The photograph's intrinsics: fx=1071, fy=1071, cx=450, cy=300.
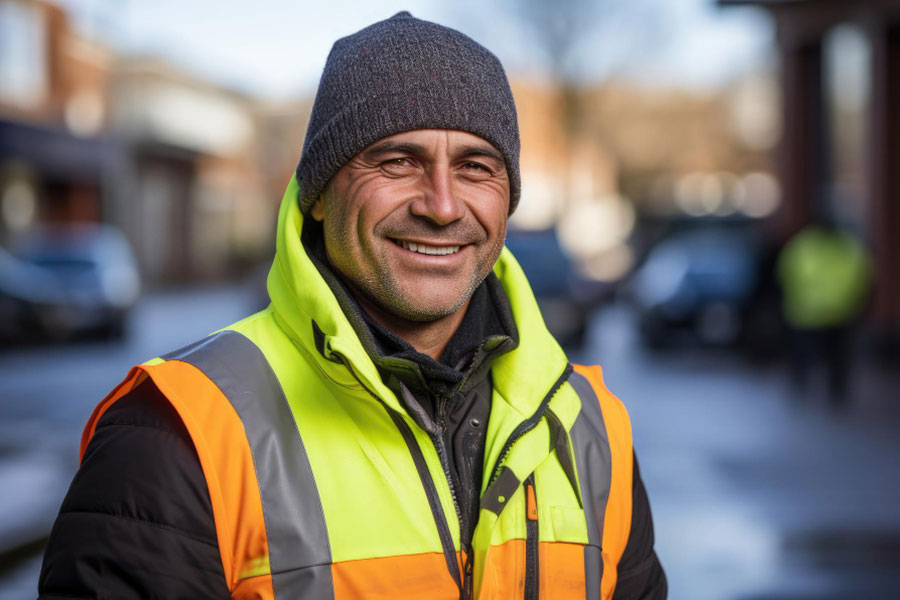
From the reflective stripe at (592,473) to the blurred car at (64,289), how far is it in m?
15.2

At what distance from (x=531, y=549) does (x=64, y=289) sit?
16.2 meters

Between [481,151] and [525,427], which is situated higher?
[481,151]

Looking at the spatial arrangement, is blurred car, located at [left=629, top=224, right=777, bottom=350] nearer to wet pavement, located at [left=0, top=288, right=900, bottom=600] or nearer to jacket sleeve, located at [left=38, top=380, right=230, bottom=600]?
wet pavement, located at [left=0, top=288, right=900, bottom=600]

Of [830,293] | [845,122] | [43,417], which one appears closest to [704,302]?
[845,122]

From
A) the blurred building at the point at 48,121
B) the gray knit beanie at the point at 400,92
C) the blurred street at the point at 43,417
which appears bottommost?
the blurred street at the point at 43,417

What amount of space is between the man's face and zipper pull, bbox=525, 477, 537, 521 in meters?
0.36

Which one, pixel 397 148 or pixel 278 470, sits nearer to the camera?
pixel 278 470

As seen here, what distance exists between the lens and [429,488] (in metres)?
1.85

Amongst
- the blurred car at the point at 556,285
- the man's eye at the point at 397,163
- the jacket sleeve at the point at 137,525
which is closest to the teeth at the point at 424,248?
the man's eye at the point at 397,163

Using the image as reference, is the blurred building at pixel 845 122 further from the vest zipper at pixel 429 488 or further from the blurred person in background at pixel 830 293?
the vest zipper at pixel 429 488

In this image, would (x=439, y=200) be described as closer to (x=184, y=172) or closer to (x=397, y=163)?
(x=397, y=163)

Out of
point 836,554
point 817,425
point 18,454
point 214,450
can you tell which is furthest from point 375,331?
point 817,425

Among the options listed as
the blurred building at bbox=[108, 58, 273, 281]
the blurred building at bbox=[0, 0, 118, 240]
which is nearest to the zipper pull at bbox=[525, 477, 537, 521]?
the blurred building at bbox=[0, 0, 118, 240]

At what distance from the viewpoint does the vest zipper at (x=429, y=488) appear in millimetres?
1820
